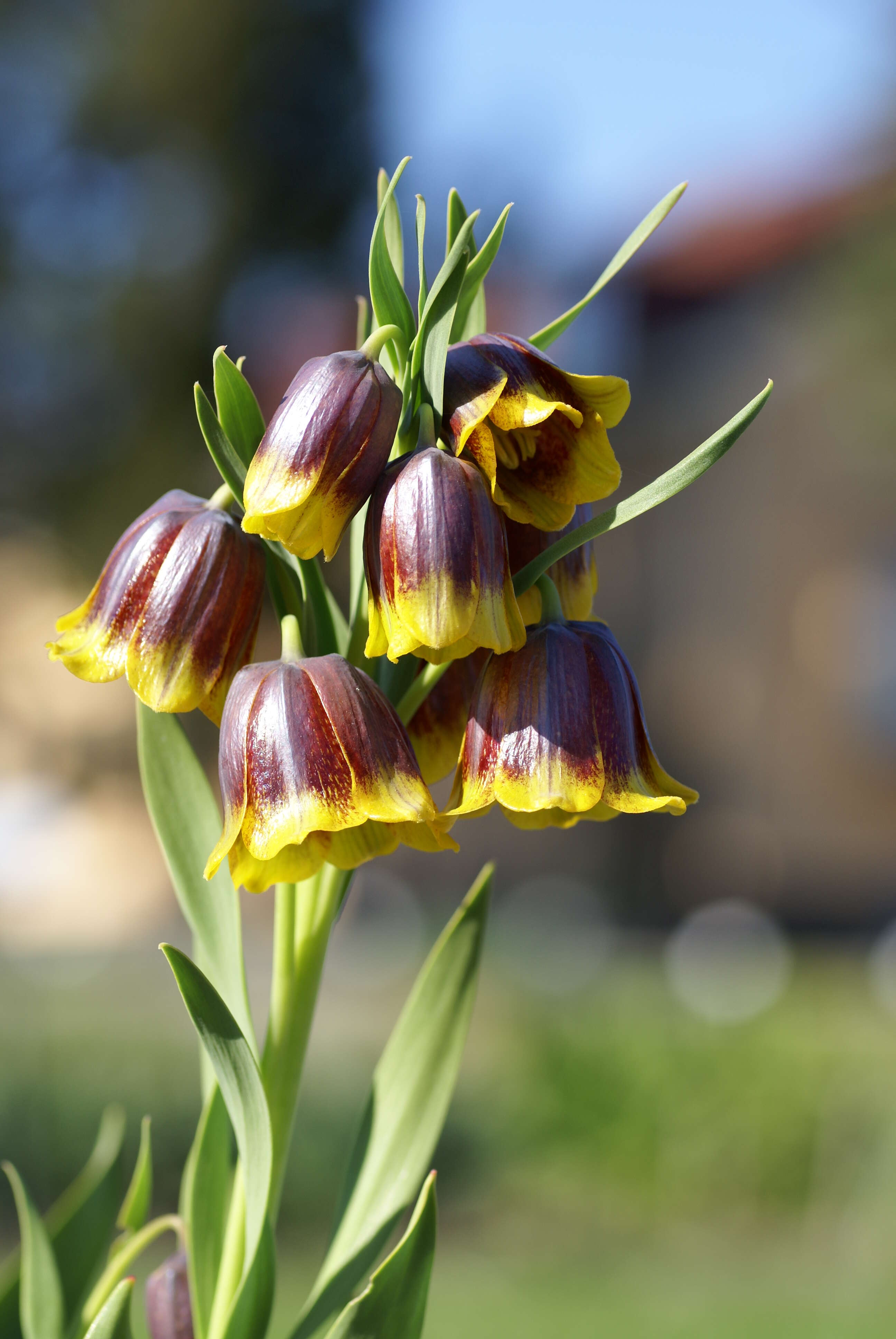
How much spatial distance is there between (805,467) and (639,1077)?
21.8 feet

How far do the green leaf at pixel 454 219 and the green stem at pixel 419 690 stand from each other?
22 cm

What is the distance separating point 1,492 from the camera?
7.20 metres

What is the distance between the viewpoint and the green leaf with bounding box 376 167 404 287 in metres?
0.66

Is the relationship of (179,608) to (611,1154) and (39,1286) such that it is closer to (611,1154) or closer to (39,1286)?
(39,1286)

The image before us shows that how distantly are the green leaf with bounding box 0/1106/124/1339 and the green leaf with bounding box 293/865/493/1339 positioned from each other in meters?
0.18

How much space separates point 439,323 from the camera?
1.92 feet

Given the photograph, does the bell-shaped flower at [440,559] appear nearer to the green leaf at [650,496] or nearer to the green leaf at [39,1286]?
the green leaf at [650,496]

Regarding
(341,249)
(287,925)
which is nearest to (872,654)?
(341,249)

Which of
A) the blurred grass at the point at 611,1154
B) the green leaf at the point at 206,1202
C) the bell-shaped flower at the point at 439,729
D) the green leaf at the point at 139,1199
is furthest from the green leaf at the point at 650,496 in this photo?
the blurred grass at the point at 611,1154

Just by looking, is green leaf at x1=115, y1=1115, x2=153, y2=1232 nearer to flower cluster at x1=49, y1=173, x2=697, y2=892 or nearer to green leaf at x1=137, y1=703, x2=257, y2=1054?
green leaf at x1=137, y1=703, x2=257, y2=1054

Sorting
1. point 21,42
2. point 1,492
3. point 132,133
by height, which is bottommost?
point 1,492

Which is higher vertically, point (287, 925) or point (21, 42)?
point (21, 42)

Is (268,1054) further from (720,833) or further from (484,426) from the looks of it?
(720,833)

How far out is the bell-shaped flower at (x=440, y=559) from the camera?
0.54m
